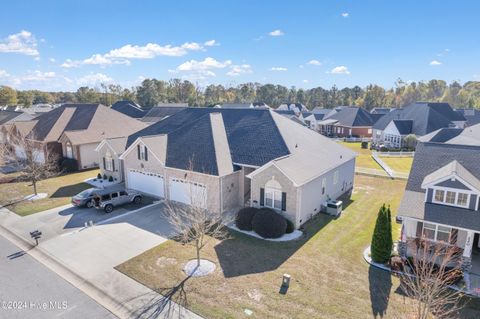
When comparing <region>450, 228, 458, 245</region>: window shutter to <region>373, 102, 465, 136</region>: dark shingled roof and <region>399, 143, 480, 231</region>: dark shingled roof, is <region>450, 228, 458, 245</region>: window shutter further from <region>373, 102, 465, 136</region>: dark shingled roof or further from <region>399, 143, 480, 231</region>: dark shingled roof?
<region>373, 102, 465, 136</region>: dark shingled roof

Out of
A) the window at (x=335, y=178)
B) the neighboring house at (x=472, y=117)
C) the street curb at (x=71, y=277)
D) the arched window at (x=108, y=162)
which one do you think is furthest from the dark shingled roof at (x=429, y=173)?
the neighboring house at (x=472, y=117)

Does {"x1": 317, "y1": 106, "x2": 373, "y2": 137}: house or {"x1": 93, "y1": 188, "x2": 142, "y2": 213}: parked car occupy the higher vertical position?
{"x1": 317, "y1": 106, "x2": 373, "y2": 137}: house

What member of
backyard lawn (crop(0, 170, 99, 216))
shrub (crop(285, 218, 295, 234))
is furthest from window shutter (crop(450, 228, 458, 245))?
backyard lawn (crop(0, 170, 99, 216))

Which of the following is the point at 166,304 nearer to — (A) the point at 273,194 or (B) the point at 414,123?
(A) the point at 273,194

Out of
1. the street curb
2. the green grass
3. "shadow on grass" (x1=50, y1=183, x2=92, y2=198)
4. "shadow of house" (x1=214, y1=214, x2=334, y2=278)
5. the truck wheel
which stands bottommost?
the street curb

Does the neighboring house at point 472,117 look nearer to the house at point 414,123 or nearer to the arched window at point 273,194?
the house at point 414,123

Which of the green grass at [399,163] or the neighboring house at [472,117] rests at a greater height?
the neighboring house at [472,117]

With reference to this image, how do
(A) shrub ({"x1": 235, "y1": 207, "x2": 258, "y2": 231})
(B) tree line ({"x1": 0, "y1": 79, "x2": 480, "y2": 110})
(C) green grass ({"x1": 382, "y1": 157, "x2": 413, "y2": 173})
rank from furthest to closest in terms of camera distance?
1. (B) tree line ({"x1": 0, "y1": 79, "x2": 480, "y2": 110})
2. (C) green grass ({"x1": 382, "y1": 157, "x2": 413, "y2": 173})
3. (A) shrub ({"x1": 235, "y1": 207, "x2": 258, "y2": 231})

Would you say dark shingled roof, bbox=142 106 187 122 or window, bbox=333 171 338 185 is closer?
window, bbox=333 171 338 185
